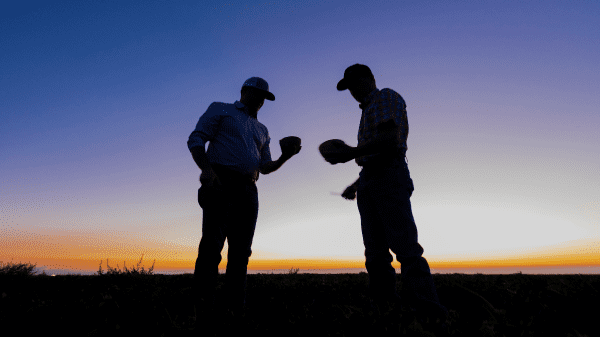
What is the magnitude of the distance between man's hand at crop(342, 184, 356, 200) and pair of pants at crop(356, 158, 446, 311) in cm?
50

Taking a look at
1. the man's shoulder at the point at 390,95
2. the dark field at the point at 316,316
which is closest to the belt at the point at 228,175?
the dark field at the point at 316,316

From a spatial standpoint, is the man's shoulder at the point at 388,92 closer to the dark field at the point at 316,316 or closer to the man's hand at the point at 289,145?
the man's hand at the point at 289,145

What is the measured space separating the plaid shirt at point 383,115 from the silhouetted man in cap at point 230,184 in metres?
1.17

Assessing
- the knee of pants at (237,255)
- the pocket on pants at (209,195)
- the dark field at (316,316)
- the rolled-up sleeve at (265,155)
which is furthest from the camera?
the rolled-up sleeve at (265,155)

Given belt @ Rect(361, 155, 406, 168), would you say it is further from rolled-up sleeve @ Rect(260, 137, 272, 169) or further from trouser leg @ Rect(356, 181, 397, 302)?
rolled-up sleeve @ Rect(260, 137, 272, 169)

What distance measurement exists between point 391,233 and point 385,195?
44 centimetres

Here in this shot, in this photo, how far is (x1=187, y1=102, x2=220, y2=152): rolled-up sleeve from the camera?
4.21 metres

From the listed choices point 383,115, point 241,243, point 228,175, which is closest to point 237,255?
point 241,243

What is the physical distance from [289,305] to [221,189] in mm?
1709

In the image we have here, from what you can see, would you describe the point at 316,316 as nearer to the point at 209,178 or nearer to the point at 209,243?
the point at 209,243

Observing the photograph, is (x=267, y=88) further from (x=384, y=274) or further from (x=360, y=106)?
(x=384, y=274)

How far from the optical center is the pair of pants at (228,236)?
3.96 meters

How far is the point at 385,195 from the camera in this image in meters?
3.83

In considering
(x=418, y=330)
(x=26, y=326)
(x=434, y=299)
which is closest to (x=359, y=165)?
(x=434, y=299)
